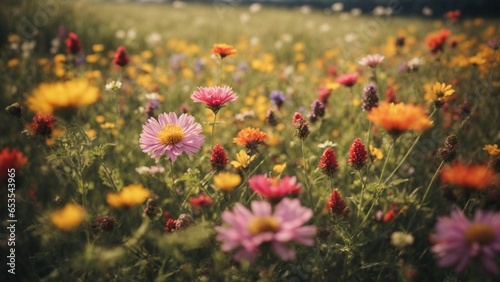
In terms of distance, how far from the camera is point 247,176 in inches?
66.6

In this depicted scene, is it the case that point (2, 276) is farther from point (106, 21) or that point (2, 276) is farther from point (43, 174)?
point (106, 21)

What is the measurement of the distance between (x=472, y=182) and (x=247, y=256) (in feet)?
2.68

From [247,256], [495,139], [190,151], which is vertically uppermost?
[247,256]

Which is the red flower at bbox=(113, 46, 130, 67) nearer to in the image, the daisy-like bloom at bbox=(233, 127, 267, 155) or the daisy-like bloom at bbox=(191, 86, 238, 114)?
the daisy-like bloom at bbox=(191, 86, 238, 114)

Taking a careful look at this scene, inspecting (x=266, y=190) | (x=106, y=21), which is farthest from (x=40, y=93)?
(x=106, y=21)

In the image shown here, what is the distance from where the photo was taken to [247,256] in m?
0.90

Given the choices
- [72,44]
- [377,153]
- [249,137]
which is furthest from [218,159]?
[72,44]

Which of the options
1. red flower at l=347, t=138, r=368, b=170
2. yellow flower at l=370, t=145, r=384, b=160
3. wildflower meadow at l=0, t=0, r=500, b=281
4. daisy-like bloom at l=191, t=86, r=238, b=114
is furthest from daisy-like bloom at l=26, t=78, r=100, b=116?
yellow flower at l=370, t=145, r=384, b=160

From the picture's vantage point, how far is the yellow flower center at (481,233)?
867 millimetres

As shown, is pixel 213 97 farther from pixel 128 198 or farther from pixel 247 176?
pixel 128 198

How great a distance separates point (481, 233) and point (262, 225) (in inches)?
23.0

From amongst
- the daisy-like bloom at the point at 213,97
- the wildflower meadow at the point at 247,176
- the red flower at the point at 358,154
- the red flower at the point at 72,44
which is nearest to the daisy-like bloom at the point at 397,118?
the wildflower meadow at the point at 247,176

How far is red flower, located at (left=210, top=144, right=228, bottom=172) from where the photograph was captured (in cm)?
153

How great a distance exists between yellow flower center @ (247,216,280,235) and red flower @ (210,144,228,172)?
0.64 meters
